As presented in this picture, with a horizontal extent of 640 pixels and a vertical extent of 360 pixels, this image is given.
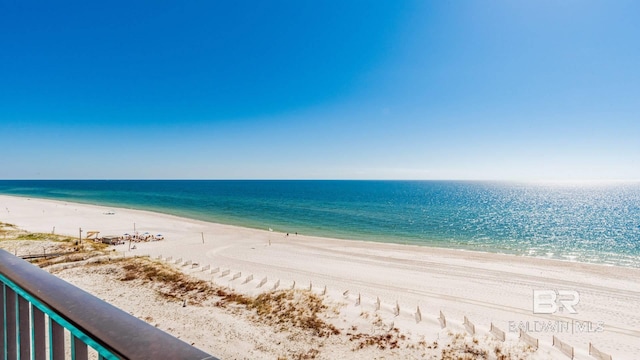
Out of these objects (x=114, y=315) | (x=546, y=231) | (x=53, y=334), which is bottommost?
(x=546, y=231)

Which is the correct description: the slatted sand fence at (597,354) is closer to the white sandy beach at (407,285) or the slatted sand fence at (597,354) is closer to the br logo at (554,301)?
the white sandy beach at (407,285)

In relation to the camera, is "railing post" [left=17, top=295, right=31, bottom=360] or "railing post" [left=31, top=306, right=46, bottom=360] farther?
"railing post" [left=17, top=295, right=31, bottom=360]

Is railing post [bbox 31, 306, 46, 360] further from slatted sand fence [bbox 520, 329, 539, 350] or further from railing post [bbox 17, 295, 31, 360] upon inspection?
slatted sand fence [bbox 520, 329, 539, 350]

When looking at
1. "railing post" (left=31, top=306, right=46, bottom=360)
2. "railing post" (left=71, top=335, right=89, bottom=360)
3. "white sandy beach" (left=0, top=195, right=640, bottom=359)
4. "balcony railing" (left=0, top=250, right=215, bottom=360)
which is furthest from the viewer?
Answer: "white sandy beach" (left=0, top=195, right=640, bottom=359)

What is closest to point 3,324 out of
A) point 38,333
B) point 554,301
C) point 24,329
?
point 24,329

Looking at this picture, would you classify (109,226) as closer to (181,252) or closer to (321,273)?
(181,252)

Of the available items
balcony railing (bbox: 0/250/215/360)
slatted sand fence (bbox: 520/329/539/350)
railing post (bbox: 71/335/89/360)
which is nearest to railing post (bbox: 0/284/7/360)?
balcony railing (bbox: 0/250/215/360)

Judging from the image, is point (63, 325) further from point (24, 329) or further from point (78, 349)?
point (24, 329)

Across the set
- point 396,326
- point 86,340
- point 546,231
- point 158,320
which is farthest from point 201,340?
point 546,231
